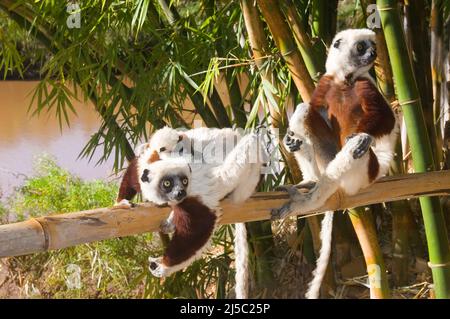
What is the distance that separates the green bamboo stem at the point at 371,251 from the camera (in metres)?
2.48

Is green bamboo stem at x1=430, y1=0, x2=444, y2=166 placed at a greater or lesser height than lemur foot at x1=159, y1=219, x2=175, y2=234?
greater

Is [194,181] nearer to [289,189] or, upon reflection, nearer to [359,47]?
[289,189]

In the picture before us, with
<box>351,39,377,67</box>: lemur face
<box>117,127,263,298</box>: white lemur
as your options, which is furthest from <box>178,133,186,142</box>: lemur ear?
<box>351,39,377,67</box>: lemur face

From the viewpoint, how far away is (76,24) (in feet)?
9.04

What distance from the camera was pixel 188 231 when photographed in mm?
1805

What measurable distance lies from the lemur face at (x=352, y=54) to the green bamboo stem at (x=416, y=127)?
95 millimetres

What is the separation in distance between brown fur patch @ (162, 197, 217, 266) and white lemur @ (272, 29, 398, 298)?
0.28 metres

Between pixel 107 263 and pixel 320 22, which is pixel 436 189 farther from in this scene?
pixel 107 263

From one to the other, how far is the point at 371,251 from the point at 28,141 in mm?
4215

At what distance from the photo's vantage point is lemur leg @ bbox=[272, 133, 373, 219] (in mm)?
2008

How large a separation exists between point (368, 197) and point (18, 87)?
5854mm

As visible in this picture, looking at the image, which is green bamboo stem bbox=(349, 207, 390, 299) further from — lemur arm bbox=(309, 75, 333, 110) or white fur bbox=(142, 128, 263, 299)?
white fur bbox=(142, 128, 263, 299)

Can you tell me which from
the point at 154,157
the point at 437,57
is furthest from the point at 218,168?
the point at 437,57

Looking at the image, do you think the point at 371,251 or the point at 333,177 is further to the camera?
the point at 371,251
